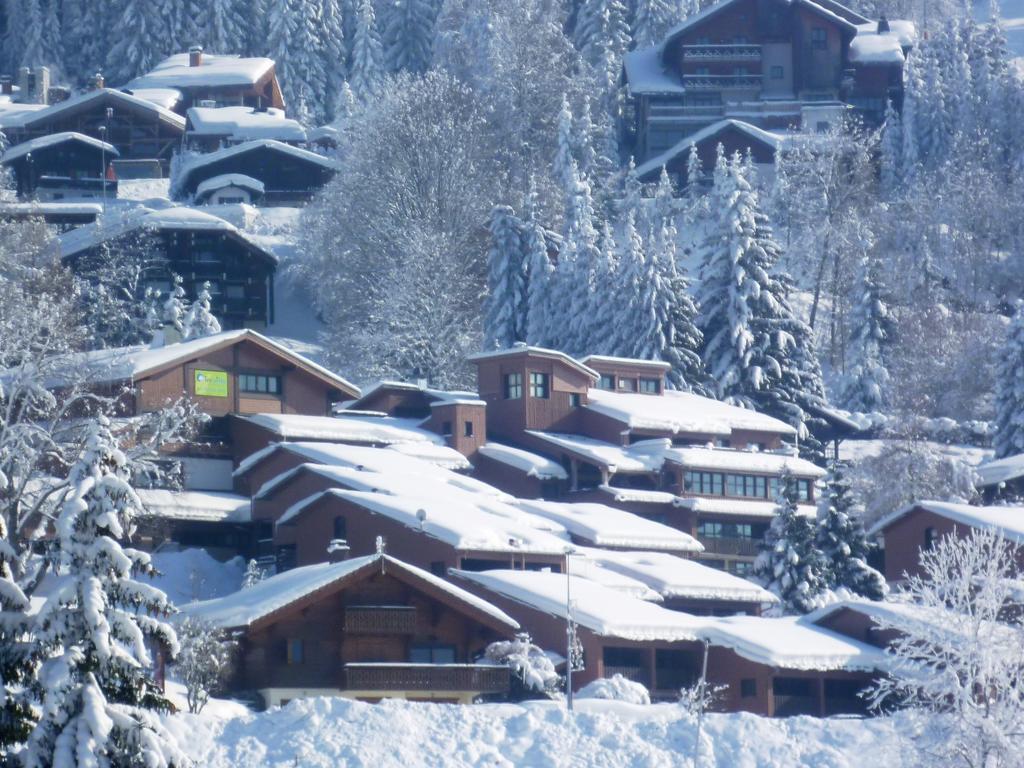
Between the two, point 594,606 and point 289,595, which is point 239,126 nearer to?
point 594,606

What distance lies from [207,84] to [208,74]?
1412 millimetres

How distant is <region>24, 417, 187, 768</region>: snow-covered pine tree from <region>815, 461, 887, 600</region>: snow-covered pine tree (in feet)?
121

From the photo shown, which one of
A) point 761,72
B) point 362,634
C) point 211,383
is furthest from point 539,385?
point 761,72

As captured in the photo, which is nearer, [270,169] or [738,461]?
[738,461]

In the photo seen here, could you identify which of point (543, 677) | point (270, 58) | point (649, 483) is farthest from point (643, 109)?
point (543, 677)

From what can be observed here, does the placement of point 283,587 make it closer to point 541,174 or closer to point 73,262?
point 73,262

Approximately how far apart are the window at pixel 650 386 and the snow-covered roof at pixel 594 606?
70.7 ft

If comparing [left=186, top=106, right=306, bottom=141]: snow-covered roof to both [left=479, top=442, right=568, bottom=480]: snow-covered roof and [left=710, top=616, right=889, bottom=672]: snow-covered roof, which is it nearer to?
[left=479, top=442, right=568, bottom=480]: snow-covered roof

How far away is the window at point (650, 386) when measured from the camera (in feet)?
249

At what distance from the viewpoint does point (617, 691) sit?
1921 inches

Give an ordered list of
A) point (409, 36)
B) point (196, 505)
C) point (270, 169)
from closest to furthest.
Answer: point (196, 505)
point (270, 169)
point (409, 36)

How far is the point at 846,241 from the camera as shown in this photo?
319 feet

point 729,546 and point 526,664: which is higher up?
point 526,664

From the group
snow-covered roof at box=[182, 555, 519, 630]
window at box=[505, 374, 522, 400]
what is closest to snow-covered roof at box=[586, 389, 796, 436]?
window at box=[505, 374, 522, 400]
